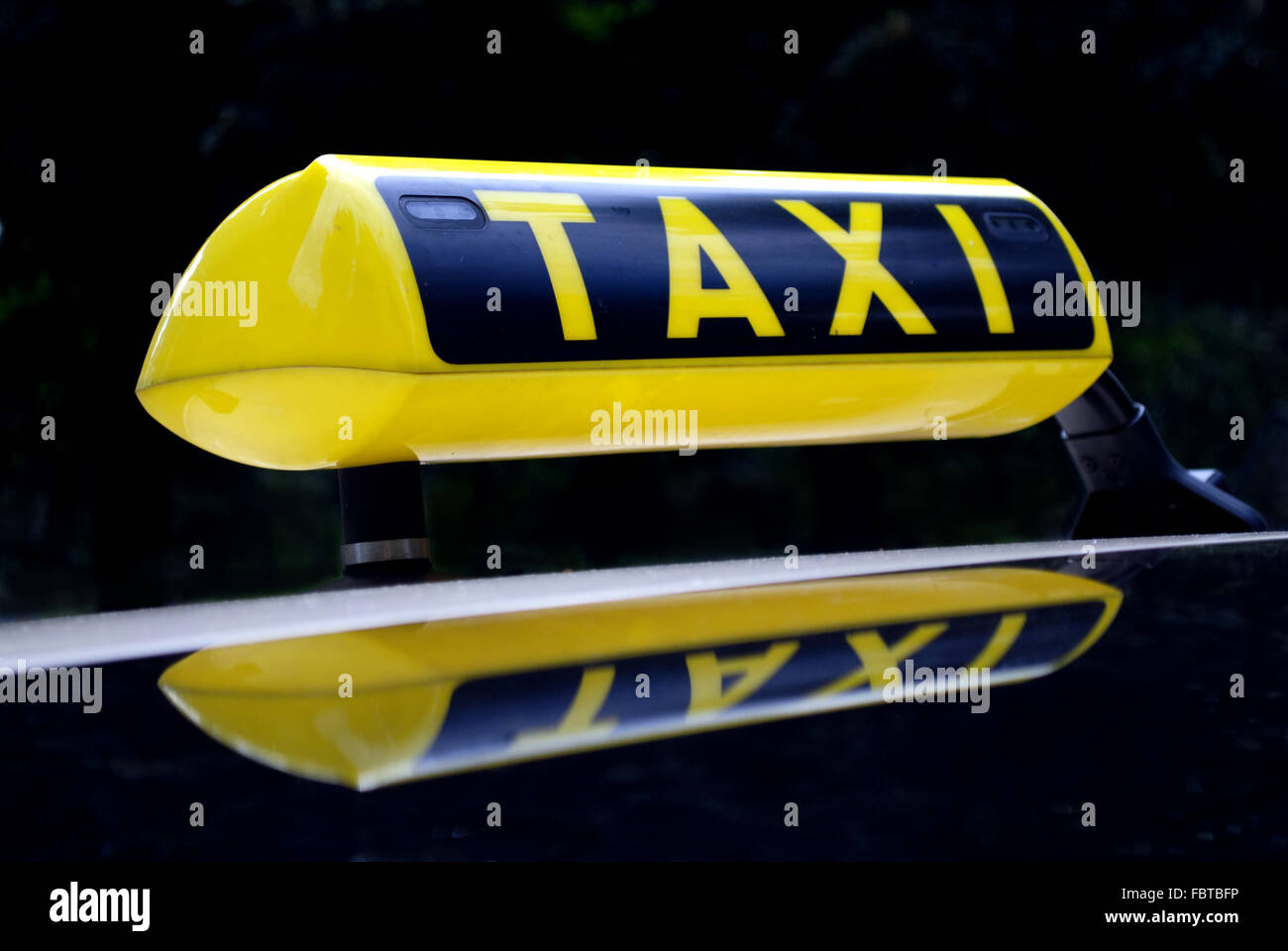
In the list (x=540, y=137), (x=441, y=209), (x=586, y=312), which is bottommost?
(x=586, y=312)

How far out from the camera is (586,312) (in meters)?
2.49

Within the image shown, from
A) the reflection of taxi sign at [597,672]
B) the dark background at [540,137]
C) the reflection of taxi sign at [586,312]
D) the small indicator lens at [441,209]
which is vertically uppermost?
the dark background at [540,137]

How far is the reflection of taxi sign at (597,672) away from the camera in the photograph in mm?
1021

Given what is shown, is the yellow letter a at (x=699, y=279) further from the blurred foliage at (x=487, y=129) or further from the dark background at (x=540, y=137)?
the blurred foliage at (x=487, y=129)

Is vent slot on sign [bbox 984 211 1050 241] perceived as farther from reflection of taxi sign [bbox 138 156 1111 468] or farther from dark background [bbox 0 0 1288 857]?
dark background [bbox 0 0 1288 857]

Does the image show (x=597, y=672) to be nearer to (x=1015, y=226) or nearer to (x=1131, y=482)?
(x=1015, y=226)

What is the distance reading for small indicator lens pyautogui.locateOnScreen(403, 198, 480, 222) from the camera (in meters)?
2.43

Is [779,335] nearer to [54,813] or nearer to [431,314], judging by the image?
[431,314]

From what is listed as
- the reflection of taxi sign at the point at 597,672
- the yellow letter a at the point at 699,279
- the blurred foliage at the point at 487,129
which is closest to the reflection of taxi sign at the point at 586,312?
the yellow letter a at the point at 699,279

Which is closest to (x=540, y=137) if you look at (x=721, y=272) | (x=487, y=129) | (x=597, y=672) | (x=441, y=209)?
(x=487, y=129)

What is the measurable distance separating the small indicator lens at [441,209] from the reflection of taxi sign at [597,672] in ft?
3.45

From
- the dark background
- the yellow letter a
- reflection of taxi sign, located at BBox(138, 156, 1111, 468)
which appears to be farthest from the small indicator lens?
the dark background

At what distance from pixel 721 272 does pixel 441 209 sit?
1.79 ft
